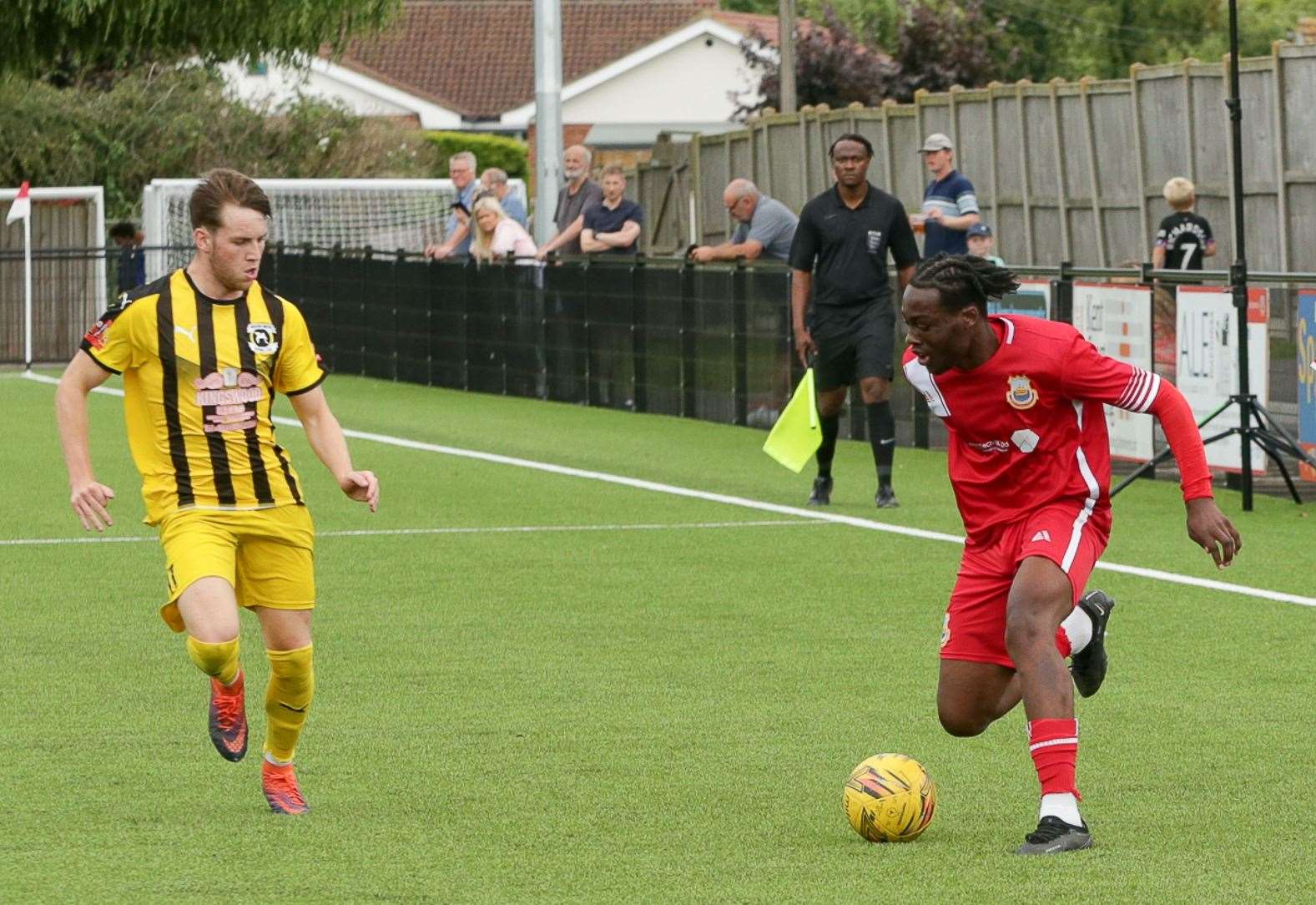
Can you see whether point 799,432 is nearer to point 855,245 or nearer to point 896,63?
point 855,245

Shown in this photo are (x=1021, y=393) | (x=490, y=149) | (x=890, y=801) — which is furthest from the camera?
(x=490, y=149)

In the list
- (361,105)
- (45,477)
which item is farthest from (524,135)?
(45,477)

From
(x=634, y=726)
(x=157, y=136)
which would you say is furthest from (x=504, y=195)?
(x=634, y=726)

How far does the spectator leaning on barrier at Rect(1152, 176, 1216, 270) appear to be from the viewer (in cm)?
1773

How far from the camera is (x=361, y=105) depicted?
69.2m

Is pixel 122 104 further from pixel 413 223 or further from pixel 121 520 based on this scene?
pixel 121 520

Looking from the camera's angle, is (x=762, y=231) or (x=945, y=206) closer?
(x=945, y=206)

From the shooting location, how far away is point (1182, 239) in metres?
17.8

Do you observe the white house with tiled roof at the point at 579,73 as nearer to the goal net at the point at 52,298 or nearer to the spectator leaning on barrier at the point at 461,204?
the goal net at the point at 52,298

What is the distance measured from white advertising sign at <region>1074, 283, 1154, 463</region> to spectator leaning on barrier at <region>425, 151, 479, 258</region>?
9.13m

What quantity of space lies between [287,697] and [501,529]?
669 centimetres

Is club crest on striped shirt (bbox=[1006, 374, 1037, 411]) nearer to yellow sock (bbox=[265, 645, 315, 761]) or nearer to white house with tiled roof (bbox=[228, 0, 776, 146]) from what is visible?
yellow sock (bbox=[265, 645, 315, 761])

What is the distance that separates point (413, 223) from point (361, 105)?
38.2 meters

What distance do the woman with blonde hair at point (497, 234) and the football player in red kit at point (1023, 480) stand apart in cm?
1593
